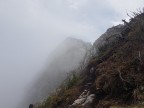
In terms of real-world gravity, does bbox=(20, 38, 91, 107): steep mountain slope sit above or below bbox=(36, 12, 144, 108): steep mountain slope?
above

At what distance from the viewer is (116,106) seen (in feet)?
51.9

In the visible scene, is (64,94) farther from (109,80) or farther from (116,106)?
(116,106)

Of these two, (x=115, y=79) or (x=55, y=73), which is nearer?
(x=115, y=79)

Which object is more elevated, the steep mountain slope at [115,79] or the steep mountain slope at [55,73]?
the steep mountain slope at [55,73]

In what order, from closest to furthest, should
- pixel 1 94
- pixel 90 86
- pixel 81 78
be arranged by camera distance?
1. pixel 90 86
2. pixel 81 78
3. pixel 1 94

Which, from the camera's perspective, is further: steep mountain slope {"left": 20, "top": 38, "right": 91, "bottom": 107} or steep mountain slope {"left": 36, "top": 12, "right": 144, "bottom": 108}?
steep mountain slope {"left": 20, "top": 38, "right": 91, "bottom": 107}

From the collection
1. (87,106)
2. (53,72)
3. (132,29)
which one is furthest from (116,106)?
(53,72)

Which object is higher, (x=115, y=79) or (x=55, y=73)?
(x=55, y=73)

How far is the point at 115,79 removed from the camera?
17.5 m

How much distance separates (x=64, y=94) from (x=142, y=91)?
735 centimetres

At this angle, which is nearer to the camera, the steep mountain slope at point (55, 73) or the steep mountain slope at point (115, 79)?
the steep mountain slope at point (115, 79)

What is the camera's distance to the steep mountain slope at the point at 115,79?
16594mm

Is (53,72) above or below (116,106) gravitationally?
above

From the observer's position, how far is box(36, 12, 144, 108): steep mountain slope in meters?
16.6
